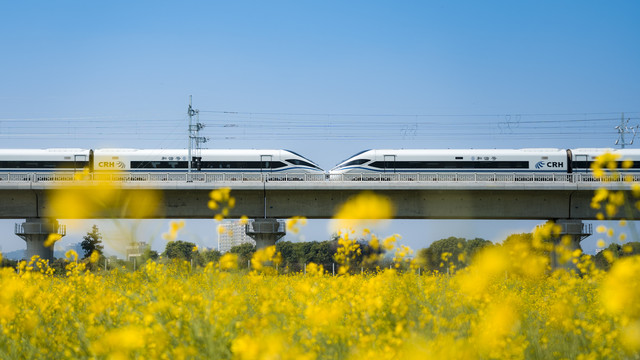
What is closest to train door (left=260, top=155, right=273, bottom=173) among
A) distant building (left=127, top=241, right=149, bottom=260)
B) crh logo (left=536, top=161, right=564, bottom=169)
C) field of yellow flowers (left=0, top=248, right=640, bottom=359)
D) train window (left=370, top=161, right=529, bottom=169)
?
train window (left=370, top=161, right=529, bottom=169)

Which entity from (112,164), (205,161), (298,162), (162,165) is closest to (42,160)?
(112,164)

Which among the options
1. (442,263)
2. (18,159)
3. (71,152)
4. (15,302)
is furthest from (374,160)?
(15,302)

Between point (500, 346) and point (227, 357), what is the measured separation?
252cm

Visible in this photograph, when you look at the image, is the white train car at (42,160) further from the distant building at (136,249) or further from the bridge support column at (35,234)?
the distant building at (136,249)

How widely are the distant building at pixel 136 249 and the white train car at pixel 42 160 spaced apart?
36671mm

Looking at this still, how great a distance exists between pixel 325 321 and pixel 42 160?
39.3 metres

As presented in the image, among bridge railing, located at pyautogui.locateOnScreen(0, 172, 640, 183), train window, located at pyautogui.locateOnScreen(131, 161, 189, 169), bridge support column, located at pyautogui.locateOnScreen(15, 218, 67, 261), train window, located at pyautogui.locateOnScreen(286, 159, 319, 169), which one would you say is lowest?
bridge support column, located at pyautogui.locateOnScreen(15, 218, 67, 261)

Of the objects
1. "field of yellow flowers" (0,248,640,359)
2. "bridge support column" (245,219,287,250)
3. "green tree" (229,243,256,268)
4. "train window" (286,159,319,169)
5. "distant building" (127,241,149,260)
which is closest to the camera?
"field of yellow flowers" (0,248,640,359)

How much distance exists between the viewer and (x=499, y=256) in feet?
25.4

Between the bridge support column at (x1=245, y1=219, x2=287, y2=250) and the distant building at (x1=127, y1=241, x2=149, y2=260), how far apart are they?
96.4ft

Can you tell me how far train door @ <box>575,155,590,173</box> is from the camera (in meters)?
38.8

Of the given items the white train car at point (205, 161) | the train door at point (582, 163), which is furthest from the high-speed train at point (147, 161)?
the train door at point (582, 163)

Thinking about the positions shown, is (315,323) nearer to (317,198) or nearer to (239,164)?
(317,198)

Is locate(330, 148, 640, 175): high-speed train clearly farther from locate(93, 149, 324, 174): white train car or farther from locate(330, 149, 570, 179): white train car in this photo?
locate(93, 149, 324, 174): white train car
